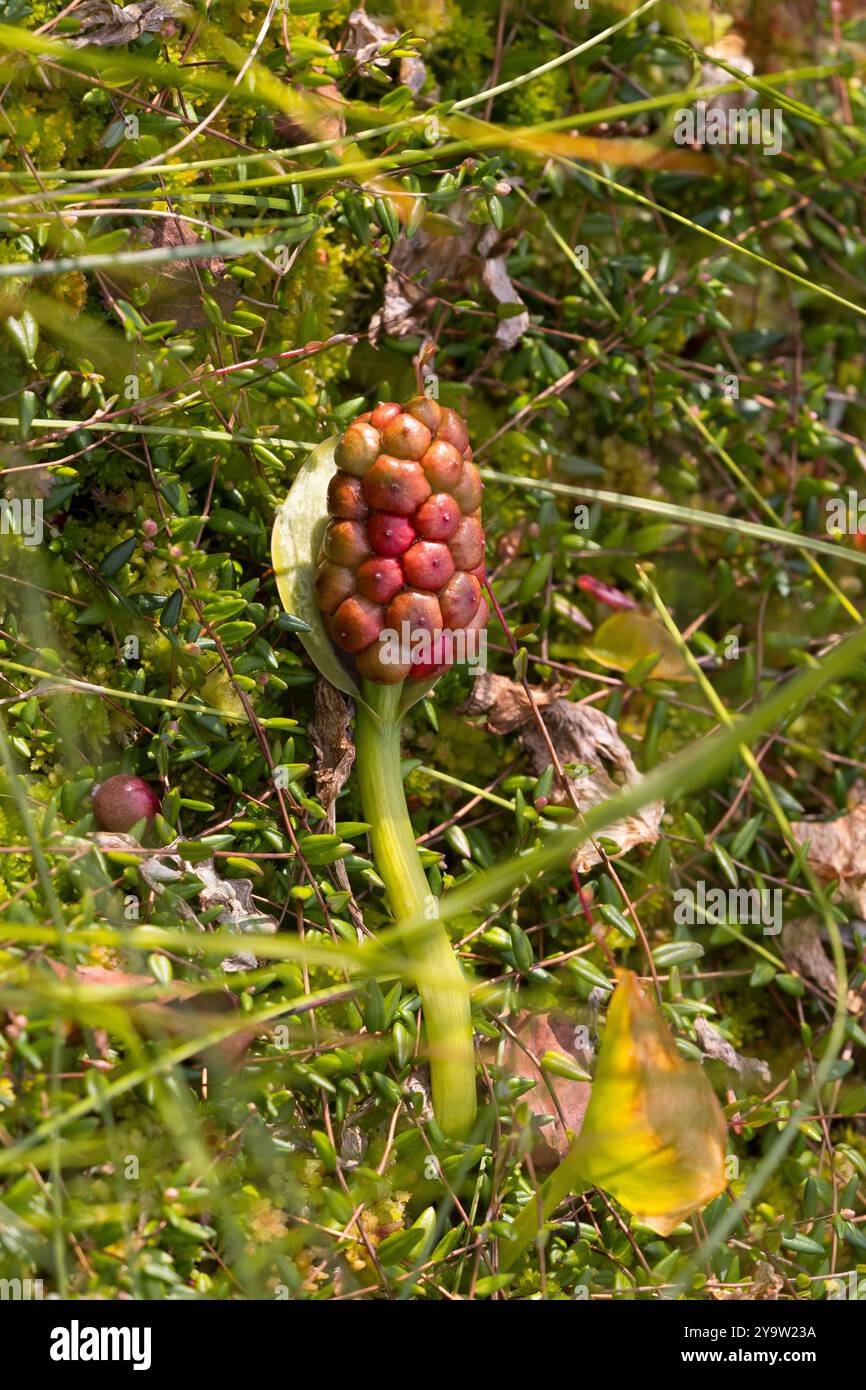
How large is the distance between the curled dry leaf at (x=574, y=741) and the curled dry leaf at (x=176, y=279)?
2.50ft

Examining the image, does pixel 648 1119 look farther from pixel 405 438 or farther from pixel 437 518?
pixel 405 438

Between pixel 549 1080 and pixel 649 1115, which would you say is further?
pixel 549 1080

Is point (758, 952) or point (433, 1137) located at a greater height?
point (758, 952)

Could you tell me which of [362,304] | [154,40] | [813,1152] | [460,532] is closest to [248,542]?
[460,532]

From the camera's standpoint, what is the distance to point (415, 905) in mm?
1723

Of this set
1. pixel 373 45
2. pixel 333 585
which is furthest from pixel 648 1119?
pixel 373 45

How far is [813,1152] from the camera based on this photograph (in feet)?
6.31

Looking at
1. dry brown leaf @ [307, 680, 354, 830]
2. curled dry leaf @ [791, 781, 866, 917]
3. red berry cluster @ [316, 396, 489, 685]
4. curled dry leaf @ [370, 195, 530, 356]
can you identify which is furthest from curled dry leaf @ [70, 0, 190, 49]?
curled dry leaf @ [791, 781, 866, 917]

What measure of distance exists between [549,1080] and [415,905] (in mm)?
372

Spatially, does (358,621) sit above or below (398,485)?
below

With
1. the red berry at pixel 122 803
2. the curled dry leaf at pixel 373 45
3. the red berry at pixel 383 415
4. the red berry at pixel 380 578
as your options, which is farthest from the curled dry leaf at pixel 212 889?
the curled dry leaf at pixel 373 45

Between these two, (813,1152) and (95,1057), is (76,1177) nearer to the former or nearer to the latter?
(95,1057)
